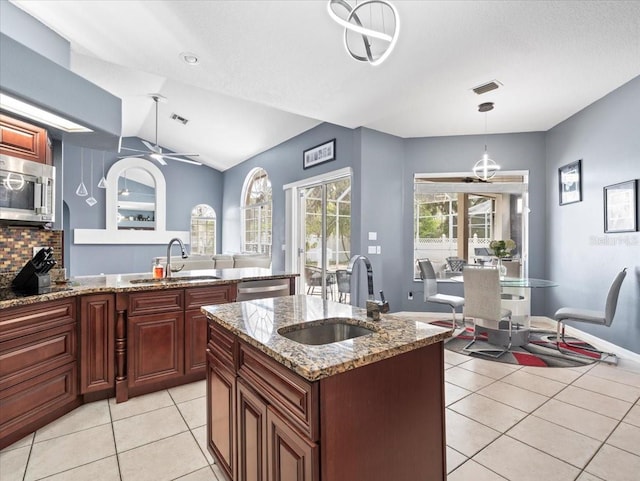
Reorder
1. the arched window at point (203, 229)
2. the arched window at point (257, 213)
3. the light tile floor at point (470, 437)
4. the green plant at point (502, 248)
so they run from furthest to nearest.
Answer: the arched window at point (203, 229) < the arched window at point (257, 213) < the green plant at point (502, 248) < the light tile floor at point (470, 437)

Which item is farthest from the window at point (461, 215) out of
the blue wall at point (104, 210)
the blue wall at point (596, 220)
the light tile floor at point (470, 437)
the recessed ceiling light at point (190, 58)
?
the blue wall at point (104, 210)

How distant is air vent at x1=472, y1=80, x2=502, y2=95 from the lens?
344 centimetres

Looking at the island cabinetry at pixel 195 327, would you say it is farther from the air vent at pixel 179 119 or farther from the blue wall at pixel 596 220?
the air vent at pixel 179 119

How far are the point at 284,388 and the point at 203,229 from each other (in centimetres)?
869

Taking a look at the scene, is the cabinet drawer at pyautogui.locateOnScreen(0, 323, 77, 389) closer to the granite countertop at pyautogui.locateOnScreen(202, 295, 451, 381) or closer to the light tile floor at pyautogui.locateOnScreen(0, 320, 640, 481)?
the light tile floor at pyautogui.locateOnScreen(0, 320, 640, 481)

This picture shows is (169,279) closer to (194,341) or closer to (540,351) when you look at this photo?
(194,341)

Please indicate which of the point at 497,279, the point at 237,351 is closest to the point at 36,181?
the point at 237,351

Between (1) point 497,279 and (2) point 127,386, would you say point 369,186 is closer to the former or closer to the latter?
(1) point 497,279

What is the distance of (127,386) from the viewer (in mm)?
2473

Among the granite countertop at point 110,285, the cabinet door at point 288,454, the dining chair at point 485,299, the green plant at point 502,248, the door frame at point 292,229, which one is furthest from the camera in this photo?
the door frame at point 292,229

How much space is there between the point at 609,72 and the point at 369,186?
273 cm

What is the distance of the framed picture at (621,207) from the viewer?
335 centimetres

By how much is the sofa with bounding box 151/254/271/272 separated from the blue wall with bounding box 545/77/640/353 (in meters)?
4.75

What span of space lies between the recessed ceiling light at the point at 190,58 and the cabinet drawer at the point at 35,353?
8.47ft
